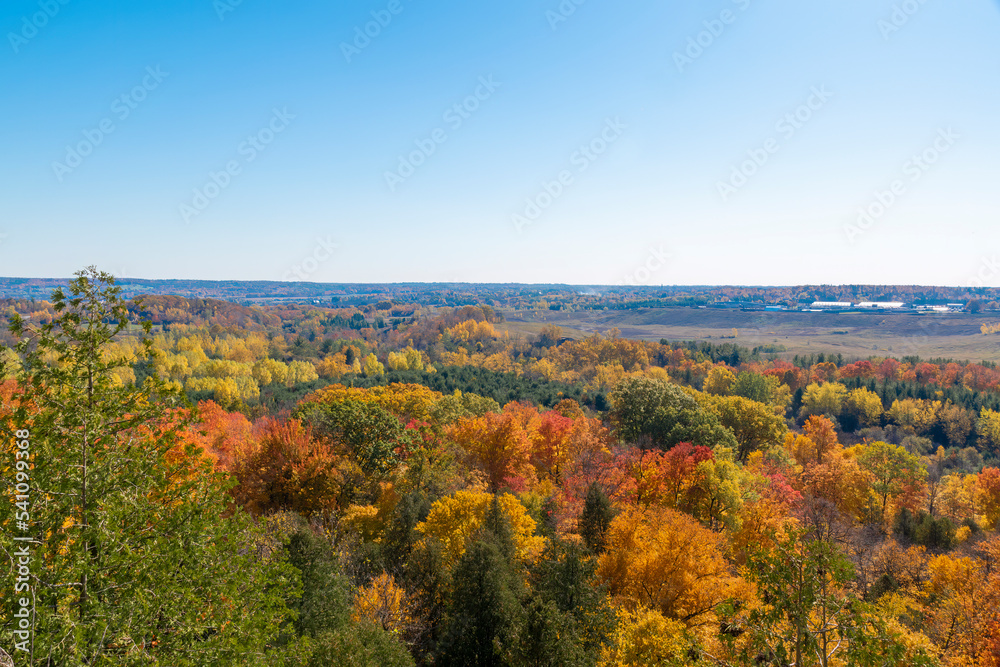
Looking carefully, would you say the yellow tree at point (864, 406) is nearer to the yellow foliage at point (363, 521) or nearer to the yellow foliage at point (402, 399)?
the yellow foliage at point (402, 399)

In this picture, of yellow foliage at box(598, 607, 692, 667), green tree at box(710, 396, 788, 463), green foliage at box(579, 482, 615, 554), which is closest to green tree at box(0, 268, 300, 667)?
yellow foliage at box(598, 607, 692, 667)

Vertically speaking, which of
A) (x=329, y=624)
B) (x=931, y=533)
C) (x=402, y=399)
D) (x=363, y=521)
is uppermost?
(x=329, y=624)

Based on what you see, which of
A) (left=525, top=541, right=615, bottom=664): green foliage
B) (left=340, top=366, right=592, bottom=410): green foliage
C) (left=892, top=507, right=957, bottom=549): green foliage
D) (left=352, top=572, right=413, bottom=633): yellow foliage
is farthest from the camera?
(left=340, top=366, right=592, bottom=410): green foliage

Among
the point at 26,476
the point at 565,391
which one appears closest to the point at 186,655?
the point at 26,476

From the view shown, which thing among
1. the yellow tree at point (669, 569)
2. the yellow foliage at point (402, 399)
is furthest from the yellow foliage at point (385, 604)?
the yellow foliage at point (402, 399)

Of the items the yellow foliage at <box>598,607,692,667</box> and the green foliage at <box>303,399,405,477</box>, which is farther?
the green foliage at <box>303,399,405,477</box>

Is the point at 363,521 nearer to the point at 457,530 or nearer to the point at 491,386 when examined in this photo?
the point at 457,530

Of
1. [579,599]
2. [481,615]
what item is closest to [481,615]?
[481,615]

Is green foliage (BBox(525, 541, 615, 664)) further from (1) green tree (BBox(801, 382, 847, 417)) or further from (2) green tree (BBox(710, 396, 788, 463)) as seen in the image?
(1) green tree (BBox(801, 382, 847, 417))

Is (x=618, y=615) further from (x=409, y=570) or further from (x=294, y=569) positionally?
(x=294, y=569)
